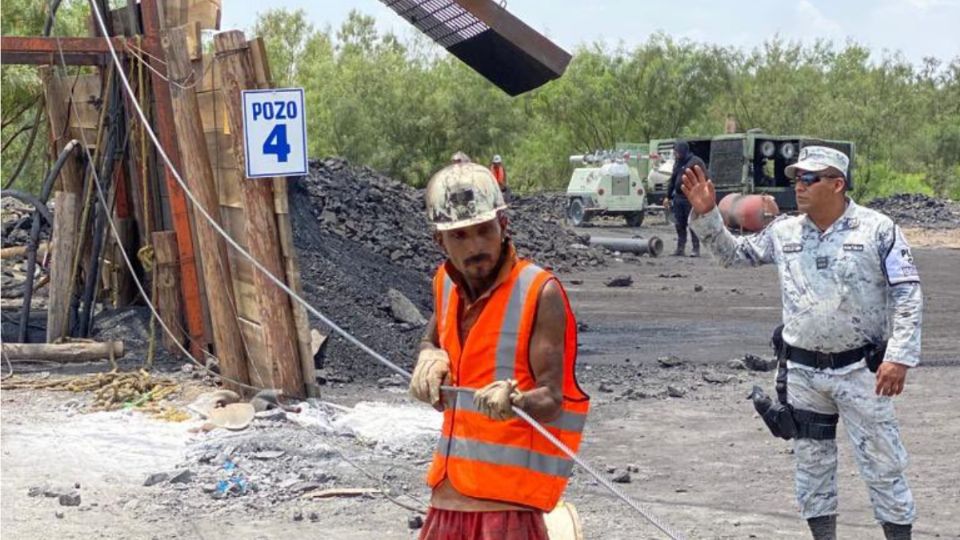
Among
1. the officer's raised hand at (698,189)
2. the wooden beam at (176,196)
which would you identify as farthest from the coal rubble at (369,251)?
the officer's raised hand at (698,189)

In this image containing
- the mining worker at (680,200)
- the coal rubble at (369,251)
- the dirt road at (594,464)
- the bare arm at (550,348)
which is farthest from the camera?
the mining worker at (680,200)

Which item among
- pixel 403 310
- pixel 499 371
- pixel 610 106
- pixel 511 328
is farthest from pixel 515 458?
pixel 610 106

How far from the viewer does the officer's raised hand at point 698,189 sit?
632cm

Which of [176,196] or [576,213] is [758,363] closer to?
[176,196]

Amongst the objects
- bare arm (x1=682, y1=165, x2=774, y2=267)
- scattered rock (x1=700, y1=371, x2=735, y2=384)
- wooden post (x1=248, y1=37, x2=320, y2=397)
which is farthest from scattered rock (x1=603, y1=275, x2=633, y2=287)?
bare arm (x1=682, y1=165, x2=774, y2=267)

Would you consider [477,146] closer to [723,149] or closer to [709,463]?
[723,149]

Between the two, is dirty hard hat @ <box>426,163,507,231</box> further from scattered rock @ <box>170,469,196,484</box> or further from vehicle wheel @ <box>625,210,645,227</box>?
vehicle wheel @ <box>625,210,645,227</box>

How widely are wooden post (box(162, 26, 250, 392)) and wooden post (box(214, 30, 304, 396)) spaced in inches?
24.0

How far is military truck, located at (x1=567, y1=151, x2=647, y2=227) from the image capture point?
37875 millimetres

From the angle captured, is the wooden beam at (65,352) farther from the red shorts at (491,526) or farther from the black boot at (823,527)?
the red shorts at (491,526)

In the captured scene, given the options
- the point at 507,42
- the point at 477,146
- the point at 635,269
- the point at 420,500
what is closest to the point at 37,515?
the point at 420,500

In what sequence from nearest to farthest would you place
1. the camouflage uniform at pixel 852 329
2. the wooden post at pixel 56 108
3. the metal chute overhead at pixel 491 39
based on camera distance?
1. the camouflage uniform at pixel 852 329
2. the metal chute overhead at pixel 491 39
3. the wooden post at pixel 56 108

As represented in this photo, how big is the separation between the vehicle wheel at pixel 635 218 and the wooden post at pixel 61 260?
88.9 feet

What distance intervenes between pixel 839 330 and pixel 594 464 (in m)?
3.34
